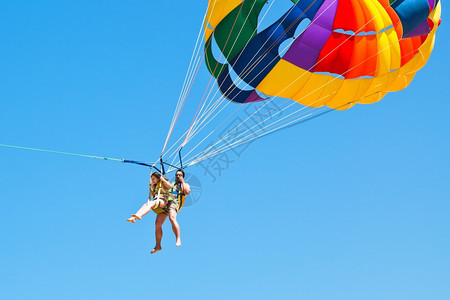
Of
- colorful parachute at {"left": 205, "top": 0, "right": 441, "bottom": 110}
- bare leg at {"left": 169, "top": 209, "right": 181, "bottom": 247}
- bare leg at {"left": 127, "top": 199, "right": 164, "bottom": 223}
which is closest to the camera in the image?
bare leg at {"left": 127, "top": 199, "right": 164, "bottom": 223}

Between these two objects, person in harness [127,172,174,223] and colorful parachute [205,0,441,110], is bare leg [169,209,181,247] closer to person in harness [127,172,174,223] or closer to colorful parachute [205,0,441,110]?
person in harness [127,172,174,223]

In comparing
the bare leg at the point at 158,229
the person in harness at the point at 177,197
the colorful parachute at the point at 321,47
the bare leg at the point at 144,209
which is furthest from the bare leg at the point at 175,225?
the colorful parachute at the point at 321,47

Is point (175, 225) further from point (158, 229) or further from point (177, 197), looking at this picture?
point (177, 197)

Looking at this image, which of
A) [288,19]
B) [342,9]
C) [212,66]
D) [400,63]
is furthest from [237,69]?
[400,63]

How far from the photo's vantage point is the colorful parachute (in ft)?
42.9

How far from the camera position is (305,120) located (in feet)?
45.2

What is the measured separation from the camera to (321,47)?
13438 mm

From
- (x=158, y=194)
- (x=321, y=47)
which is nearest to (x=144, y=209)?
(x=158, y=194)

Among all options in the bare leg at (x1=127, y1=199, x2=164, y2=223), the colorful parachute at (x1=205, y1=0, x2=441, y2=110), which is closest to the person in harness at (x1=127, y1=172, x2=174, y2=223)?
the bare leg at (x1=127, y1=199, x2=164, y2=223)

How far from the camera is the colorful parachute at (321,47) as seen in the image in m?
13.1

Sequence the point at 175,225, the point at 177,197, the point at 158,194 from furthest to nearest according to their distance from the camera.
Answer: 1. the point at 177,197
2. the point at 175,225
3. the point at 158,194

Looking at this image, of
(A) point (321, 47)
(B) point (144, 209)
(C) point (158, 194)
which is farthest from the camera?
(A) point (321, 47)

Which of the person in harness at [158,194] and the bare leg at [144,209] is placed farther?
the person in harness at [158,194]

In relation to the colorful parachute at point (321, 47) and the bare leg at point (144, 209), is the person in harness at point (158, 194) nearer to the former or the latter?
the bare leg at point (144, 209)
